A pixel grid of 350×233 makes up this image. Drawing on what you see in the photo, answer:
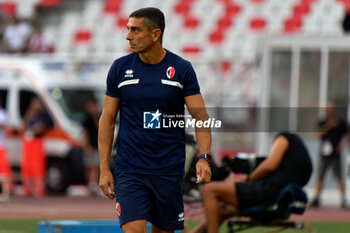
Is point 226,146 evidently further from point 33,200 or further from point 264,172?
point 264,172

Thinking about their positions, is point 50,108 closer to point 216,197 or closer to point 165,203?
point 216,197

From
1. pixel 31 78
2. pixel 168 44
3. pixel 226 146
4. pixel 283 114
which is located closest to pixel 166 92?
pixel 283 114

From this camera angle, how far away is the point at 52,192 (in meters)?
16.4

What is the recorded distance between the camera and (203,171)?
5.56m

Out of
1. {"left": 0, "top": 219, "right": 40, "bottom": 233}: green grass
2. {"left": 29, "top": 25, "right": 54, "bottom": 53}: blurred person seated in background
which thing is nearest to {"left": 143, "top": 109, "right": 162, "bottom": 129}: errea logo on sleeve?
{"left": 0, "top": 219, "right": 40, "bottom": 233}: green grass

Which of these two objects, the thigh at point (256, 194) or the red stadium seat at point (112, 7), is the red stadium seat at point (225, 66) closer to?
the red stadium seat at point (112, 7)

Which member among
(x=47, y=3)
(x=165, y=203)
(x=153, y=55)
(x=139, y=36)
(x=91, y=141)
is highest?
(x=47, y=3)

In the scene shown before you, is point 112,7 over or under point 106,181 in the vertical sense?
over

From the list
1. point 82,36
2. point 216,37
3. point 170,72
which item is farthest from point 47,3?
point 170,72

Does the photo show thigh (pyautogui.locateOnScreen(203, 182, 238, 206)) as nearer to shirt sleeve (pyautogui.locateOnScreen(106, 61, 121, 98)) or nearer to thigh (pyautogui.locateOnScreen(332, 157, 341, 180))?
shirt sleeve (pyautogui.locateOnScreen(106, 61, 121, 98))

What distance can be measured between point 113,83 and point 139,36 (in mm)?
355

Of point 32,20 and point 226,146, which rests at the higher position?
point 32,20

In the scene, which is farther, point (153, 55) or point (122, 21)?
point (122, 21)

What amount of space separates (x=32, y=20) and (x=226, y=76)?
313 inches
